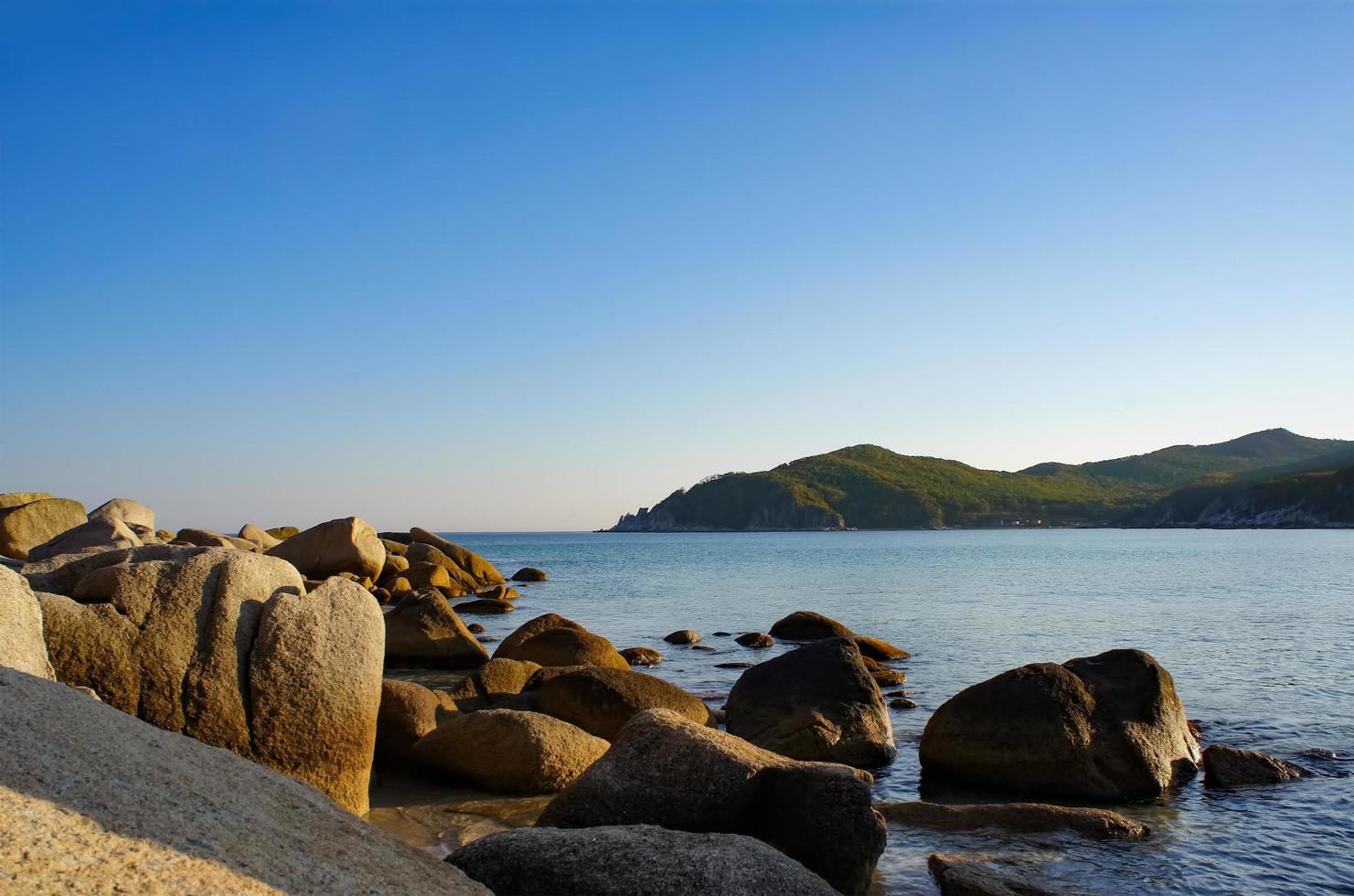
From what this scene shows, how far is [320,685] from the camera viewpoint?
793 centimetres

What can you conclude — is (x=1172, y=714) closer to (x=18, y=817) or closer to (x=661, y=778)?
(x=661, y=778)

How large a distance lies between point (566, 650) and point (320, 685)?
10103 mm

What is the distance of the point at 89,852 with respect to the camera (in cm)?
392

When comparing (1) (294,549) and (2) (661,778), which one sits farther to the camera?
(1) (294,549)

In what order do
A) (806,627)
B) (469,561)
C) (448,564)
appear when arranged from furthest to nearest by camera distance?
(469,561) → (448,564) → (806,627)

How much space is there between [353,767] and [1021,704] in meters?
7.57

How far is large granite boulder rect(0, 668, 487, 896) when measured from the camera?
3.88m

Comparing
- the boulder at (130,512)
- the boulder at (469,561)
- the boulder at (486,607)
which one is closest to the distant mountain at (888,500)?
the boulder at (469,561)

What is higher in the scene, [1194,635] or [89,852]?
[89,852]

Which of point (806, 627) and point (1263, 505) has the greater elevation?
point (1263, 505)

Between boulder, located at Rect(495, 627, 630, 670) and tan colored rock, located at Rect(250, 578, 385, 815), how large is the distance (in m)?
9.42

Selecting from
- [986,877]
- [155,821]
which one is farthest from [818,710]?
[155,821]

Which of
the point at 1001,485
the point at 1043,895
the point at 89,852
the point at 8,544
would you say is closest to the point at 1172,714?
the point at 1043,895

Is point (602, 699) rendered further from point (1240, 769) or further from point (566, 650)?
point (1240, 769)
